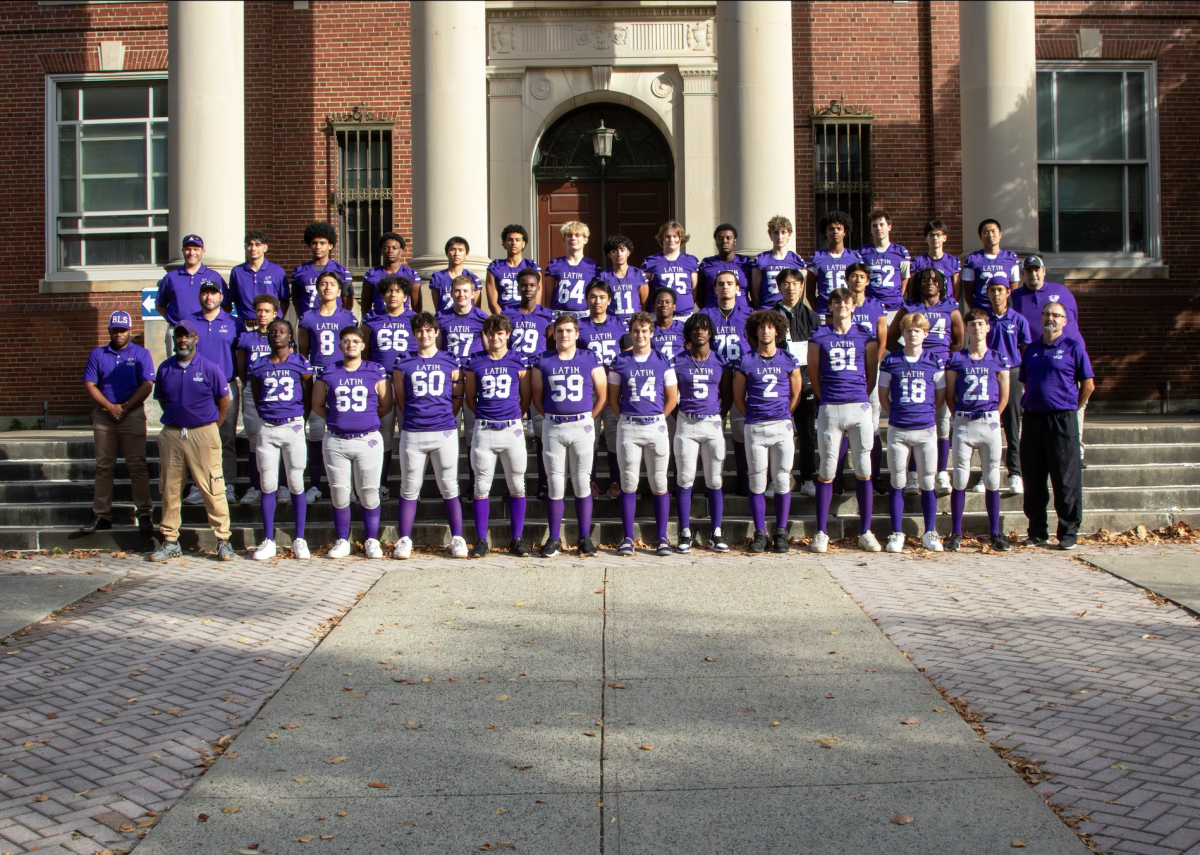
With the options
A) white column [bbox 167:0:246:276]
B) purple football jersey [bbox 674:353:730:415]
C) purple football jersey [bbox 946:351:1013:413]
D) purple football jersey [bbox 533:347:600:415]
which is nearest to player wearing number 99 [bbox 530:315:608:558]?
purple football jersey [bbox 533:347:600:415]

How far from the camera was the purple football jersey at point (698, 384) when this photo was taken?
9.18 metres

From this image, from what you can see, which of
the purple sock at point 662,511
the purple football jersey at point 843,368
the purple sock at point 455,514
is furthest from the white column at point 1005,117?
the purple sock at point 455,514

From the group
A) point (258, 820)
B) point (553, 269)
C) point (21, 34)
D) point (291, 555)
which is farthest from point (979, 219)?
point (21, 34)

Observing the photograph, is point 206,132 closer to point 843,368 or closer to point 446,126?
point 446,126

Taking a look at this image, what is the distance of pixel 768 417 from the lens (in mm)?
9117

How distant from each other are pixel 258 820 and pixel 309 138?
13411 mm

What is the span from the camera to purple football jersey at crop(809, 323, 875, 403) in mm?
9195

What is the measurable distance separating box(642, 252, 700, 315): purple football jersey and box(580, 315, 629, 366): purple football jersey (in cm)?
81

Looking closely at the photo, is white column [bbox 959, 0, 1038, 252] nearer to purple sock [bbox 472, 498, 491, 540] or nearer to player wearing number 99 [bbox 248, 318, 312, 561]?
purple sock [bbox 472, 498, 491, 540]

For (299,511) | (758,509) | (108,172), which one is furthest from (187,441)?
(108,172)

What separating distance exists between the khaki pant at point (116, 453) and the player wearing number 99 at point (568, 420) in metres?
3.53

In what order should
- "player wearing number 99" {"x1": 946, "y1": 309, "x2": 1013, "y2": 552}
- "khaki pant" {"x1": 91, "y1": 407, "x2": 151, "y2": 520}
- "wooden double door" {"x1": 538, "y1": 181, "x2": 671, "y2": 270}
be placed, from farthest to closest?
"wooden double door" {"x1": 538, "y1": 181, "x2": 671, "y2": 270}, "khaki pant" {"x1": 91, "y1": 407, "x2": 151, "y2": 520}, "player wearing number 99" {"x1": 946, "y1": 309, "x2": 1013, "y2": 552}

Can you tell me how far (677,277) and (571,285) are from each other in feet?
3.23

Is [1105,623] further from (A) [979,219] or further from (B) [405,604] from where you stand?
(A) [979,219]
